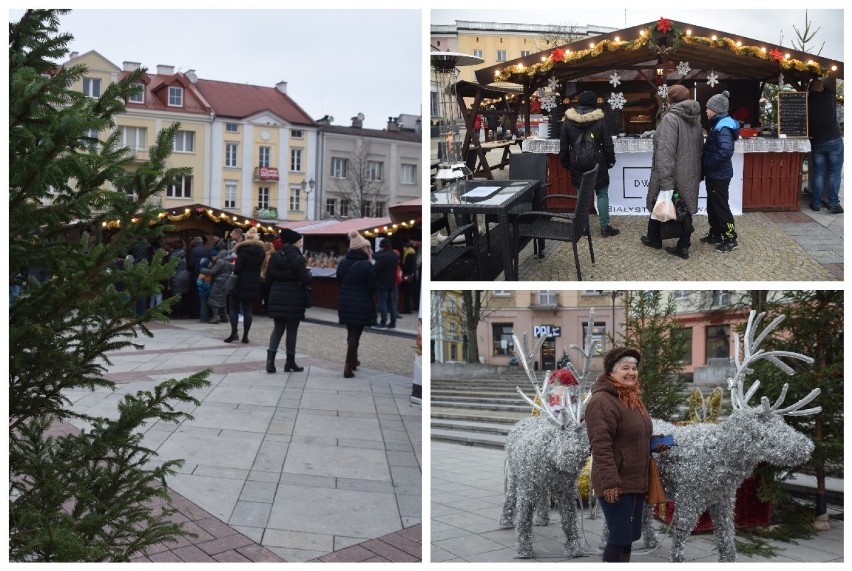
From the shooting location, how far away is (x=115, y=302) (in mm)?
3104

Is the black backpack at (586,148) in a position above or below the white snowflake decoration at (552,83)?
below

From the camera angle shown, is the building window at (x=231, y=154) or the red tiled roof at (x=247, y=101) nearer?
the building window at (x=231, y=154)

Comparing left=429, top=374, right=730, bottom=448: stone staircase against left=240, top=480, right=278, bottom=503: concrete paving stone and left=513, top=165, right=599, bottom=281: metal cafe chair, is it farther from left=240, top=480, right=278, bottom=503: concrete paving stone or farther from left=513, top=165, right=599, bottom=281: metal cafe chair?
left=240, top=480, right=278, bottom=503: concrete paving stone

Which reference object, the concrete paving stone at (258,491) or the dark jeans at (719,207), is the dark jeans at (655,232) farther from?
the concrete paving stone at (258,491)

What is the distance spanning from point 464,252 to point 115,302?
104 inches

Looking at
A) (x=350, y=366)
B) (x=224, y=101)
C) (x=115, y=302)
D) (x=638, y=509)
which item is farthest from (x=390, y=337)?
(x=224, y=101)

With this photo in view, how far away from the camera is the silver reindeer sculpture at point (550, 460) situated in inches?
180

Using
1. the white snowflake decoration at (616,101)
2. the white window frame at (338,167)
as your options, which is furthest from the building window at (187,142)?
the white snowflake decoration at (616,101)

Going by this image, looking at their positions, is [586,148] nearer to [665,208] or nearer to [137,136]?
[665,208]

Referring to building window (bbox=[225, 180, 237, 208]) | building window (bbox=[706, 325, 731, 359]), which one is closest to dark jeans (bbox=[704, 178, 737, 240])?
building window (bbox=[706, 325, 731, 359])

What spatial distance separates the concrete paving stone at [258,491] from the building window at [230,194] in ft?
152

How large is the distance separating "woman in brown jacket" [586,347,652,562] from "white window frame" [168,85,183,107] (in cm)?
4763

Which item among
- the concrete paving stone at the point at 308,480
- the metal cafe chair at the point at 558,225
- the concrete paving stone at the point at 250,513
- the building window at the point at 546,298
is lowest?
the concrete paving stone at the point at 250,513

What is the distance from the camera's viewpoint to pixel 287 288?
988cm
